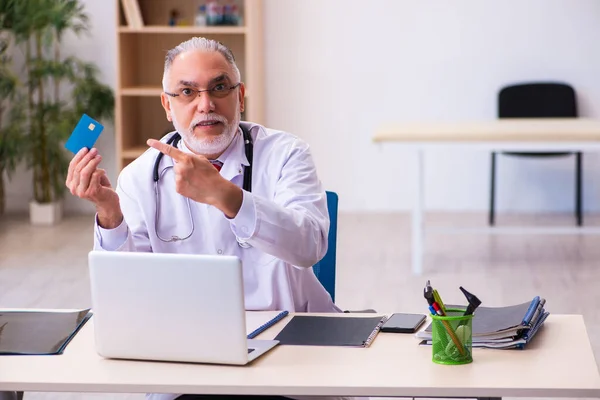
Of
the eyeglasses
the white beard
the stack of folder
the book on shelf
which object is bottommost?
the stack of folder

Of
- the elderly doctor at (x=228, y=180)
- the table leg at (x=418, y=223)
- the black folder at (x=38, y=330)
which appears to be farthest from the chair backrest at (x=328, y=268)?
the table leg at (x=418, y=223)

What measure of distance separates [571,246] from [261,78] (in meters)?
2.37

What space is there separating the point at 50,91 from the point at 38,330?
498 cm

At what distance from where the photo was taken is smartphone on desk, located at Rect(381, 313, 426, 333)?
187 cm

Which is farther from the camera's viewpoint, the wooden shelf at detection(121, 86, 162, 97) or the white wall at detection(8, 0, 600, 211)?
the white wall at detection(8, 0, 600, 211)

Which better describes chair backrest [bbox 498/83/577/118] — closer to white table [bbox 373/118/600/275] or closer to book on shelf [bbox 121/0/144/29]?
white table [bbox 373/118/600/275]

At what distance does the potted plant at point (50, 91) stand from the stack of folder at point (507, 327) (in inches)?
180

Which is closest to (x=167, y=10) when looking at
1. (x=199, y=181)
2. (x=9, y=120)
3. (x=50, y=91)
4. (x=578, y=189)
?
(x=50, y=91)

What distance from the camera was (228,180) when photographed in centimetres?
213

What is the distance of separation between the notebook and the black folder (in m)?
0.42

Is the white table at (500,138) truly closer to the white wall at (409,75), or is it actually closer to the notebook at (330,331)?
the white wall at (409,75)

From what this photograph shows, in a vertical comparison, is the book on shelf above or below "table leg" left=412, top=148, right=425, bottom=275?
above

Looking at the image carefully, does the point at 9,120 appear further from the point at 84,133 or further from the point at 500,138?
the point at 84,133

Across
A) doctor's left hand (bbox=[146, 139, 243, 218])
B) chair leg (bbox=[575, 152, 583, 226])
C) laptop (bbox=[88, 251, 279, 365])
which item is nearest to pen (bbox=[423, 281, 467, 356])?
laptop (bbox=[88, 251, 279, 365])
